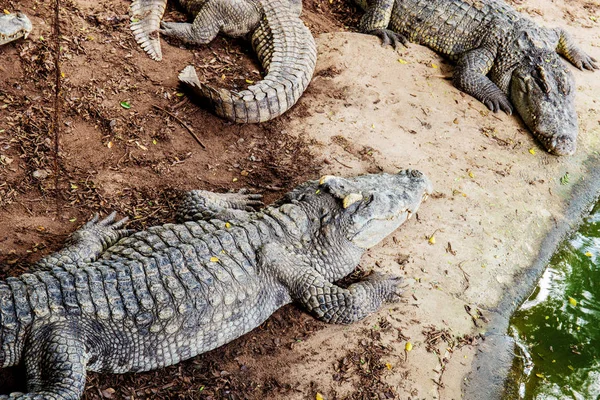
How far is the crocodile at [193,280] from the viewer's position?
2.90 metres

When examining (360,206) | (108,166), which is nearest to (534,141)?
(360,206)

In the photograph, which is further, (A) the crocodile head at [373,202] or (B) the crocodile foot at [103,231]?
(A) the crocodile head at [373,202]

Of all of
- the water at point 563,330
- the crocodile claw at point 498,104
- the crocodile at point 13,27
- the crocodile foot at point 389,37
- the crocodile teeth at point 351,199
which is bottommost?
the water at point 563,330

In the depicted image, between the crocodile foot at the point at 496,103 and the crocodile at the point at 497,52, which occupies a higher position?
the crocodile at the point at 497,52

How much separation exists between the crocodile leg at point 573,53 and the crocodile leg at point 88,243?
229 inches

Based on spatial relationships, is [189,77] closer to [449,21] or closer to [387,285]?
[387,285]

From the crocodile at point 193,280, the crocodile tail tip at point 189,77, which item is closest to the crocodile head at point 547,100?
the crocodile at point 193,280

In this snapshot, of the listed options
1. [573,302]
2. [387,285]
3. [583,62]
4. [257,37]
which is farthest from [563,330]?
[583,62]

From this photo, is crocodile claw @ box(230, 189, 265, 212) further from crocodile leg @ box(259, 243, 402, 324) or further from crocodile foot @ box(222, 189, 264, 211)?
crocodile leg @ box(259, 243, 402, 324)

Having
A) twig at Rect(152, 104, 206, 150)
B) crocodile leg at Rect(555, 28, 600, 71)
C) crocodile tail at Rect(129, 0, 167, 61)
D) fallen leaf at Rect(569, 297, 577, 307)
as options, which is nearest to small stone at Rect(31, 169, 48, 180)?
twig at Rect(152, 104, 206, 150)

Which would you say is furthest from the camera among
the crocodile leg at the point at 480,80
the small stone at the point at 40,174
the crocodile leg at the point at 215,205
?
the crocodile leg at the point at 480,80

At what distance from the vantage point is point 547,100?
5832 mm

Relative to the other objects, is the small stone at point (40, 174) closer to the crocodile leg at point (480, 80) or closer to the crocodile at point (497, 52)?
the crocodile at point (497, 52)

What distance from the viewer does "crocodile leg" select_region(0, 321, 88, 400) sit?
283 centimetres
